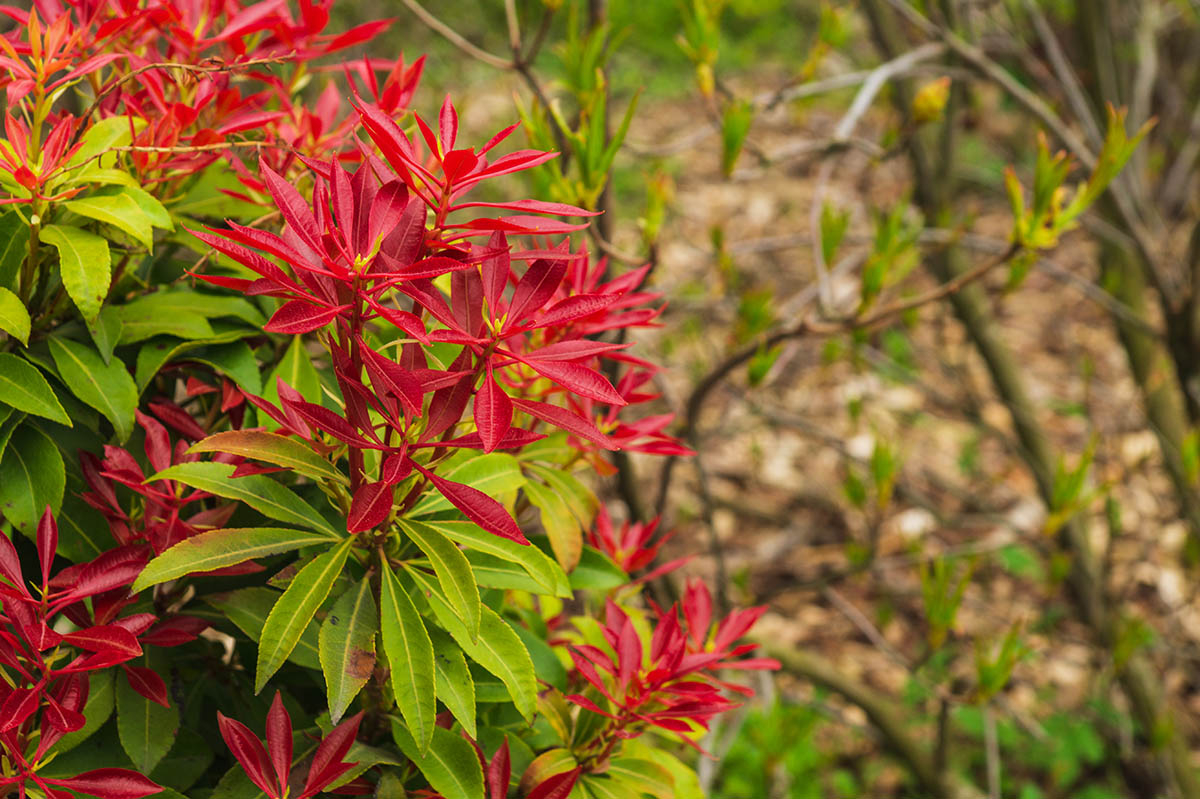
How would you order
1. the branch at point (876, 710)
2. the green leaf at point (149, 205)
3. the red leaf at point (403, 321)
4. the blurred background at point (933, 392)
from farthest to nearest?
1. the branch at point (876, 710)
2. the blurred background at point (933, 392)
3. the green leaf at point (149, 205)
4. the red leaf at point (403, 321)

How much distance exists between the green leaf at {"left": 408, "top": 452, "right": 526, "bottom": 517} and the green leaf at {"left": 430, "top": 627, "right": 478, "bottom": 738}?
0.13m

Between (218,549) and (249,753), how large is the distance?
0.60 ft

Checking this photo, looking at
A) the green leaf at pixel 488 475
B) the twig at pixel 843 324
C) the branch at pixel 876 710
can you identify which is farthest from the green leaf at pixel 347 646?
the branch at pixel 876 710

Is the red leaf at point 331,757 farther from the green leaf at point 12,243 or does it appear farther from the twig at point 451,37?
the twig at point 451,37

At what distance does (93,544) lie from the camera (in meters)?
0.93

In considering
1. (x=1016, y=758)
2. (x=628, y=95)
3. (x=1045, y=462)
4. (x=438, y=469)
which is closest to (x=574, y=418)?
(x=438, y=469)

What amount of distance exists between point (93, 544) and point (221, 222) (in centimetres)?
42

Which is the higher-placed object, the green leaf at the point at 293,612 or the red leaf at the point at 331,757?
the green leaf at the point at 293,612

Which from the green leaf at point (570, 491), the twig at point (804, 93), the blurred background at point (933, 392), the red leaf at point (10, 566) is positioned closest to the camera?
the red leaf at point (10, 566)

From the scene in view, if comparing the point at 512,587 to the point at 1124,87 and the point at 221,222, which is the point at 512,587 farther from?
the point at 1124,87

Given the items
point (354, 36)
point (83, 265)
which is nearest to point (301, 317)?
point (83, 265)

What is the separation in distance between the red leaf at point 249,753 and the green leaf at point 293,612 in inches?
2.3

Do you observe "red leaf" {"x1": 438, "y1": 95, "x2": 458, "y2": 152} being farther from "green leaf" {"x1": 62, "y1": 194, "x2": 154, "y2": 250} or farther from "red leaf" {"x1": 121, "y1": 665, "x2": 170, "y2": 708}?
"red leaf" {"x1": 121, "y1": 665, "x2": 170, "y2": 708}

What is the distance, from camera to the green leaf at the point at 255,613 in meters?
0.83
